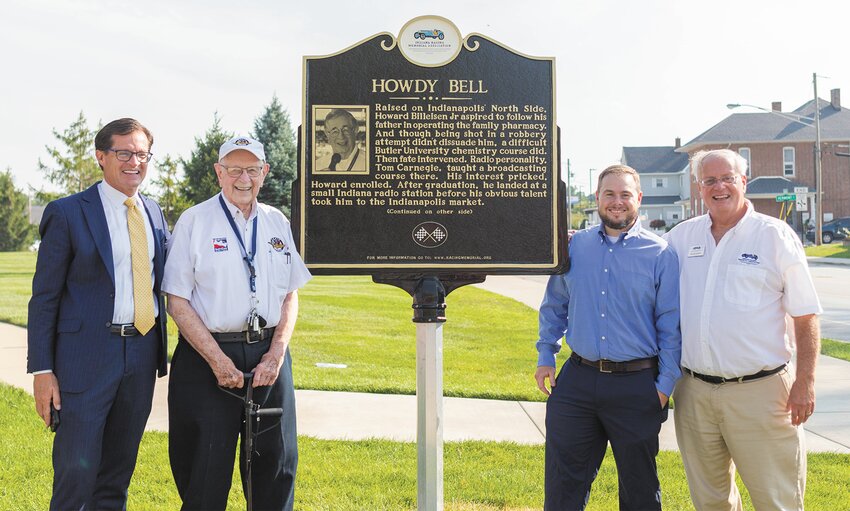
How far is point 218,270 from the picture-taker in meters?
3.45

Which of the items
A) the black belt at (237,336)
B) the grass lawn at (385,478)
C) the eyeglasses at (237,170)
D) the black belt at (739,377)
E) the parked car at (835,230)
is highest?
the parked car at (835,230)

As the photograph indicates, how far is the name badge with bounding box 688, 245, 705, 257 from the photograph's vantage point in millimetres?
3682

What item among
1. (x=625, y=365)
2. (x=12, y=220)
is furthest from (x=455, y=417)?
(x=12, y=220)

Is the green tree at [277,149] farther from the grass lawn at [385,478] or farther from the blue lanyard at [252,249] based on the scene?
the blue lanyard at [252,249]

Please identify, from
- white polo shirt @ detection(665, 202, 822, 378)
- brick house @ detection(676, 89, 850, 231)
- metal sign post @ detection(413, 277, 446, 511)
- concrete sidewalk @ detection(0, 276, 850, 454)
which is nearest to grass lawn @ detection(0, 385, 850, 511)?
concrete sidewalk @ detection(0, 276, 850, 454)

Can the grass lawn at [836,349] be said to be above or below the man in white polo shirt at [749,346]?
below

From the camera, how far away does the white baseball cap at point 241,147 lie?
138 inches

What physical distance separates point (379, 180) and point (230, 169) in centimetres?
80

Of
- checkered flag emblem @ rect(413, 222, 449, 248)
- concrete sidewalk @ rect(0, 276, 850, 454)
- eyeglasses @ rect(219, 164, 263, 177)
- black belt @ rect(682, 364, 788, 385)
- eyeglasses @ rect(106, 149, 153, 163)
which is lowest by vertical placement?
concrete sidewalk @ rect(0, 276, 850, 454)

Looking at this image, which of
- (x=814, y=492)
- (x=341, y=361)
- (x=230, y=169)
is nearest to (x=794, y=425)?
(x=814, y=492)

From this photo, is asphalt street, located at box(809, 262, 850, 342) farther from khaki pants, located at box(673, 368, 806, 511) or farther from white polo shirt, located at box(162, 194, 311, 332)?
white polo shirt, located at box(162, 194, 311, 332)

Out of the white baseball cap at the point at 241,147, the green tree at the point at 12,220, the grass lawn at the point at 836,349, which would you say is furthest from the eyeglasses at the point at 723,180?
the green tree at the point at 12,220

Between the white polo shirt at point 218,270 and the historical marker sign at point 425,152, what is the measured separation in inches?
17.0

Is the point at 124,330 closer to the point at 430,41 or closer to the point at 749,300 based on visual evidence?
the point at 430,41
